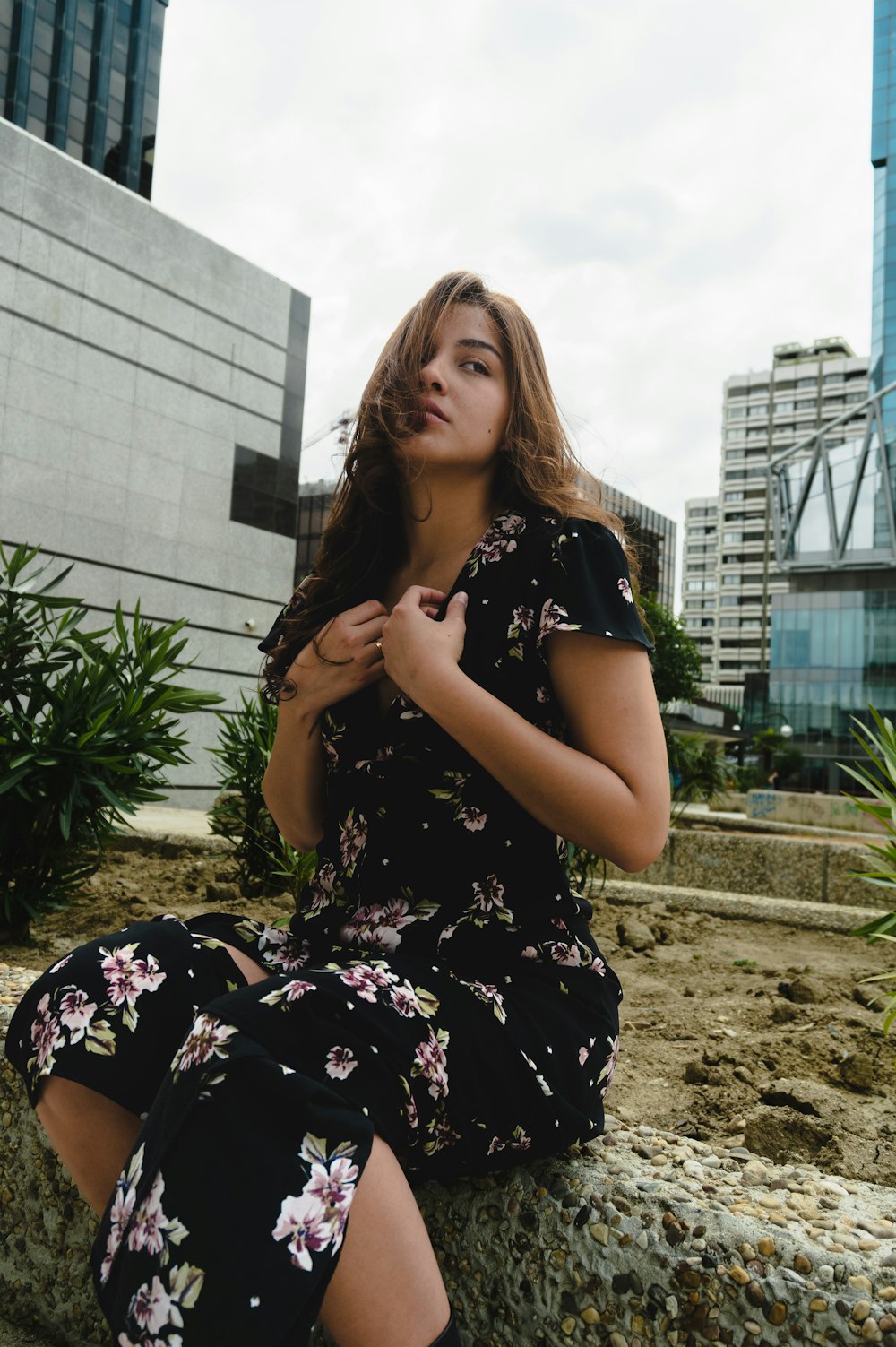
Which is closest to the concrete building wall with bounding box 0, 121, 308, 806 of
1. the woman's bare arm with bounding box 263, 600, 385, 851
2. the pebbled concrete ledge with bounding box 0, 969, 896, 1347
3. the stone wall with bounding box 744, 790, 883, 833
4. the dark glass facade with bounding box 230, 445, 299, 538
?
the dark glass facade with bounding box 230, 445, 299, 538

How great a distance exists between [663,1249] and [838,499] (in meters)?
49.3

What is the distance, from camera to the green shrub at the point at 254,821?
391 cm

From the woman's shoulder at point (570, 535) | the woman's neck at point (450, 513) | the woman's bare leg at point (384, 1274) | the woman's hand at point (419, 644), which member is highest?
the woman's neck at point (450, 513)

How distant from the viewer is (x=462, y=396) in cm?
150

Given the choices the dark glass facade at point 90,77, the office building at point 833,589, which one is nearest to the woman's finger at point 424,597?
the dark glass facade at point 90,77

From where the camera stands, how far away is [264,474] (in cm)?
1525

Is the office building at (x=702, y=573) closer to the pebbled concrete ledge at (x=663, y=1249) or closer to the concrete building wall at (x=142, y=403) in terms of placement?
the concrete building wall at (x=142, y=403)

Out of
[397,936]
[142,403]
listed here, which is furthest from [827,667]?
[397,936]

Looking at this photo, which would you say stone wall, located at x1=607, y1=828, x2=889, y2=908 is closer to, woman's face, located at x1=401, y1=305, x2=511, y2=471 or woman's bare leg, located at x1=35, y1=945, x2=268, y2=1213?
woman's face, located at x1=401, y1=305, x2=511, y2=471

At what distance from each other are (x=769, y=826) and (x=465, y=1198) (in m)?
9.31

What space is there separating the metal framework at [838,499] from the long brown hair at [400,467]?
45028 mm

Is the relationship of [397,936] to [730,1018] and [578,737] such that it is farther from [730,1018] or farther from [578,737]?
[730,1018]

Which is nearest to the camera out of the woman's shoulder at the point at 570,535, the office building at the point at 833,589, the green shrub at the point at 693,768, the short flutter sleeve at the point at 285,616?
the woman's shoulder at the point at 570,535

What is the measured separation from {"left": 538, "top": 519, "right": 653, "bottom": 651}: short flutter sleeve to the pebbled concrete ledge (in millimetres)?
670
